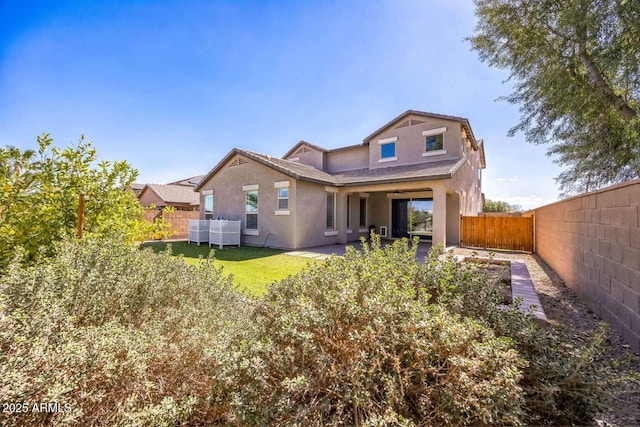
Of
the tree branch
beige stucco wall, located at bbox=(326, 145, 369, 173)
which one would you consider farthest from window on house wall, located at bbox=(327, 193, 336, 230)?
the tree branch

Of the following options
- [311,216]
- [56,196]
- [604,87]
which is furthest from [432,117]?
[56,196]

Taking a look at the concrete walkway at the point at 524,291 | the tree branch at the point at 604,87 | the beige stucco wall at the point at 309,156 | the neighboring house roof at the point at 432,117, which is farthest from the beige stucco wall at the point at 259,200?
the tree branch at the point at 604,87

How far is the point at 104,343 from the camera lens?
6.16 ft

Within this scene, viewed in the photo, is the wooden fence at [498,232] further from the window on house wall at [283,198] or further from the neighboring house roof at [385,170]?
the window on house wall at [283,198]

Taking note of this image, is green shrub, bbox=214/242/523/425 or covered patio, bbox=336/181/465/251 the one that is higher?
covered patio, bbox=336/181/465/251

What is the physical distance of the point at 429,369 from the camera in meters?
1.66

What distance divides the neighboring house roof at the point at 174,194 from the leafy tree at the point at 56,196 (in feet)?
79.4

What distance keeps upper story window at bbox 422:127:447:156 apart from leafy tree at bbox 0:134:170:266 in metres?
13.7

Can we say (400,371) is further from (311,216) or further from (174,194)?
(174,194)

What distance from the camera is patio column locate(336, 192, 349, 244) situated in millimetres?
14805

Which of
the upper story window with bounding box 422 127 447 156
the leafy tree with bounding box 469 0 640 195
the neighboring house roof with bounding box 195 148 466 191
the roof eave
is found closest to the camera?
the leafy tree with bounding box 469 0 640 195

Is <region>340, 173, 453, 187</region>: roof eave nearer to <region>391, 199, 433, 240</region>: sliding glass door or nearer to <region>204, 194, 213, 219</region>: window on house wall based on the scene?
<region>391, 199, 433, 240</region>: sliding glass door

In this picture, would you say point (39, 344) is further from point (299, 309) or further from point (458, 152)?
point (458, 152)

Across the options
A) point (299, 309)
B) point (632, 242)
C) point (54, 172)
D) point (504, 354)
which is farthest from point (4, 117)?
point (632, 242)
